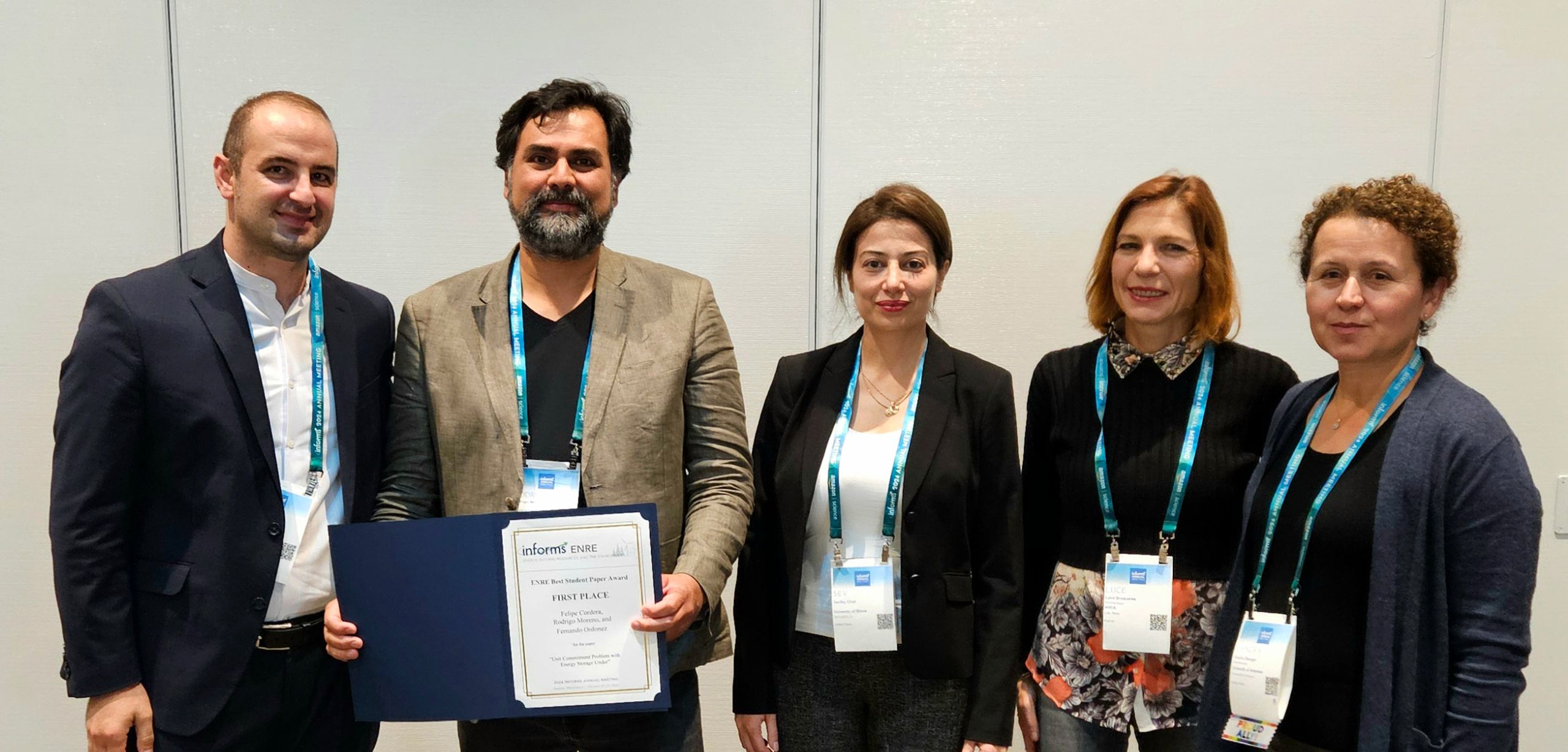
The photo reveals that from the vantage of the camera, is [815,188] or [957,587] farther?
[815,188]

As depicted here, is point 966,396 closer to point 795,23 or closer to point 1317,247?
point 1317,247

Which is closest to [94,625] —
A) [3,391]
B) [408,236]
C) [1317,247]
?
[408,236]

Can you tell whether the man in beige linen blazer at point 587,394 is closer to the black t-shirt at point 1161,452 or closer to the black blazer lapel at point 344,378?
the black blazer lapel at point 344,378

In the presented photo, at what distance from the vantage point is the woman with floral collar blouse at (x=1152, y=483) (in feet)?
6.40

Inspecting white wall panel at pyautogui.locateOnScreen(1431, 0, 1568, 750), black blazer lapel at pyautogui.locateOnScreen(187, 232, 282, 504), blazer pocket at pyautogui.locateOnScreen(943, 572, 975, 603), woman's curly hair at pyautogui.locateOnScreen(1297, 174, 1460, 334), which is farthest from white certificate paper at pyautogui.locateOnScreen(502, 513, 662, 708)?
white wall panel at pyautogui.locateOnScreen(1431, 0, 1568, 750)

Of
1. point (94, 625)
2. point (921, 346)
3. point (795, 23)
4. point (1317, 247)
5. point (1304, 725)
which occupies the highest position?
point (795, 23)

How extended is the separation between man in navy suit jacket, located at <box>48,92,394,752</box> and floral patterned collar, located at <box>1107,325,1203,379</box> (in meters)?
1.60

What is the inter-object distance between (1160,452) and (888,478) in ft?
1.85

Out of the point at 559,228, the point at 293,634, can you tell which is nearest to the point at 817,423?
the point at 559,228

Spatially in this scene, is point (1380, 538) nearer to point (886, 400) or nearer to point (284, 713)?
point (886, 400)

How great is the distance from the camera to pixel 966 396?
2.08 m

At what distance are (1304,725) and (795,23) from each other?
2.36 metres

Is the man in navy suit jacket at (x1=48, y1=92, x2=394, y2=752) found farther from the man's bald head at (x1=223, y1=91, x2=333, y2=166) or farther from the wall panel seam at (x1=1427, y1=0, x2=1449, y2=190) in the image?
the wall panel seam at (x1=1427, y1=0, x2=1449, y2=190)

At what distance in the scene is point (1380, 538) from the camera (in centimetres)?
163
